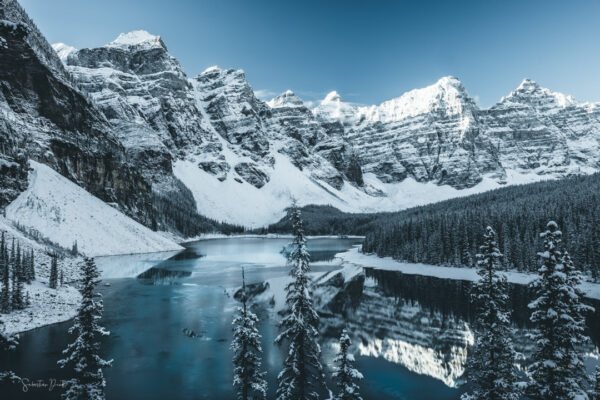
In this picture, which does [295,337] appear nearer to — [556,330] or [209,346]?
[556,330]

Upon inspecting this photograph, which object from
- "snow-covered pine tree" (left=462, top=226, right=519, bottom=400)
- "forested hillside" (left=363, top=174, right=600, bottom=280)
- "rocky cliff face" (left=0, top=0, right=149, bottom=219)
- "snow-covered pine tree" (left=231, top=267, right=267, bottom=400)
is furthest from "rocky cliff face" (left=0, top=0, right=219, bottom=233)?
"snow-covered pine tree" (left=462, top=226, right=519, bottom=400)

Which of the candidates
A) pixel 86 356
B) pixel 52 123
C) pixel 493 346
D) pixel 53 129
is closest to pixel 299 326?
pixel 493 346

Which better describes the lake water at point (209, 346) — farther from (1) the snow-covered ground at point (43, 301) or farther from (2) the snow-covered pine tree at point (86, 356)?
(2) the snow-covered pine tree at point (86, 356)

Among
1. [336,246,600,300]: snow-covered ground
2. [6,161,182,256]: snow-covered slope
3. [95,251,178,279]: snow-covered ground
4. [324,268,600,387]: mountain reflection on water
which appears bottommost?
[324,268,600,387]: mountain reflection on water

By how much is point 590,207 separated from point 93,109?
165 meters

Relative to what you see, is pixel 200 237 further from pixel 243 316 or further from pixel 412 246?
pixel 243 316

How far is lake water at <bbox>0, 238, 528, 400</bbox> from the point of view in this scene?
92.9 feet

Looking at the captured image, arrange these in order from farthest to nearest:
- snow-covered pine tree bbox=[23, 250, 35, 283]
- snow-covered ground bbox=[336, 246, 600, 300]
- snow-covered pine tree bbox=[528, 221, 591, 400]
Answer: snow-covered ground bbox=[336, 246, 600, 300] → snow-covered pine tree bbox=[23, 250, 35, 283] → snow-covered pine tree bbox=[528, 221, 591, 400]

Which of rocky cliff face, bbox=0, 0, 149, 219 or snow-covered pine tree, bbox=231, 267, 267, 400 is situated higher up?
rocky cliff face, bbox=0, 0, 149, 219

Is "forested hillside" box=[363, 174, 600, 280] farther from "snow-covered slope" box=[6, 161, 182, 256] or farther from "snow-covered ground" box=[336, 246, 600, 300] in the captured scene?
"snow-covered slope" box=[6, 161, 182, 256]

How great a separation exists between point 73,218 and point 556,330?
365 feet

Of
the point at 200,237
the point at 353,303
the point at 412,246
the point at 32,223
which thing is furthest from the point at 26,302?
the point at 200,237

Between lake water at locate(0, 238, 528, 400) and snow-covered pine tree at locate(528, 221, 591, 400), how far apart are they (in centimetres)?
1367

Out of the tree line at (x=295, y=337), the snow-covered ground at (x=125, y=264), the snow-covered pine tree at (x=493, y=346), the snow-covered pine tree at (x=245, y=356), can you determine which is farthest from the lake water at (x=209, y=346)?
the snow-covered ground at (x=125, y=264)
